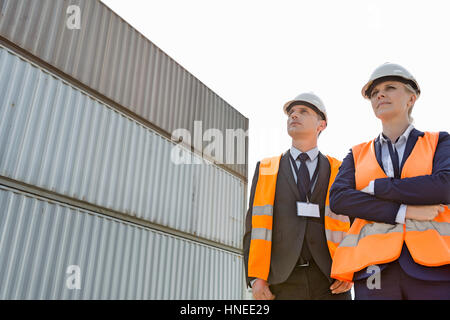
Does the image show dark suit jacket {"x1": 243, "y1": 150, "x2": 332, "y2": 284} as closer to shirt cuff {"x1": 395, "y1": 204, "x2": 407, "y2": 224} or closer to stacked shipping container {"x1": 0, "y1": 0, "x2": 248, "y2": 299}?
shirt cuff {"x1": 395, "y1": 204, "x2": 407, "y2": 224}

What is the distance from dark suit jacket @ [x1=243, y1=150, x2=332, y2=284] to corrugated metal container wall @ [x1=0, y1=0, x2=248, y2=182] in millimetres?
5146

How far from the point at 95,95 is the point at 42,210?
2.42 metres

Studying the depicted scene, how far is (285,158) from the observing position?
10.6 feet

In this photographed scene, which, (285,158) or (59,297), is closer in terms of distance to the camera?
(285,158)

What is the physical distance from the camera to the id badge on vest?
2.90m

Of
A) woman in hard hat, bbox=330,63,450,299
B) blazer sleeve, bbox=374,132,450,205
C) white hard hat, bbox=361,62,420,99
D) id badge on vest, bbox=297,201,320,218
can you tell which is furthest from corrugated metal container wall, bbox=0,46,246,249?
blazer sleeve, bbox=374,132,450,205

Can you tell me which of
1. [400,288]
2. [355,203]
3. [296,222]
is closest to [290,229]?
[296,222]

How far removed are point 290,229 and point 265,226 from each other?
7.3 inches

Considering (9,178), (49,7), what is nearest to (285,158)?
(9,178)

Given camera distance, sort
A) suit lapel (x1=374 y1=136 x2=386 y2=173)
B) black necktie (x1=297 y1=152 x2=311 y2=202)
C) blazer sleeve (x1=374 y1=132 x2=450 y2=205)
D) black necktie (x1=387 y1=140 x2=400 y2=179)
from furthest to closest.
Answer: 1. black necktie (x1=297 y1=152 x2=311 y2=202)
2. suit lapel (x1=374 y1=136 x2=386 y2=173)
3. black necktie (x1=387 y1=140 x2=400 y2=179)
4. blazer sleeve (x1=374 y1=132 x2=450 y2=205)

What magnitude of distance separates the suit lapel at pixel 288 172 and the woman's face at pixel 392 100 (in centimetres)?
87

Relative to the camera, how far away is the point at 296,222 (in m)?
2.91
